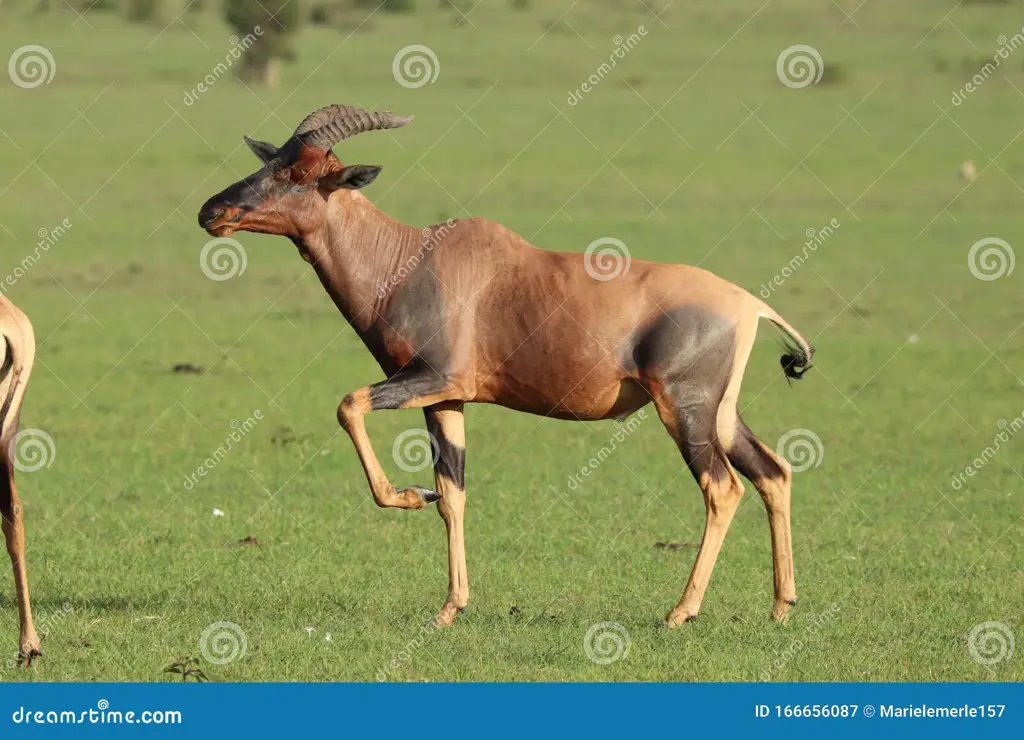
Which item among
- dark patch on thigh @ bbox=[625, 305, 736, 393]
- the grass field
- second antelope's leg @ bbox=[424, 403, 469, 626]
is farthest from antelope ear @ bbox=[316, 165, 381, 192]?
the grass field

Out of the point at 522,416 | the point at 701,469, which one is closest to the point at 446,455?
the point at 701,469

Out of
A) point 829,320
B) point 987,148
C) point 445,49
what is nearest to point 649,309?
point 829,320

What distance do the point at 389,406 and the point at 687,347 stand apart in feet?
5.26

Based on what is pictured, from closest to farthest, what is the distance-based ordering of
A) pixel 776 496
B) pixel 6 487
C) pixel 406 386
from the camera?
1. pixel 6 487
2. pixel 406 386
3. pixel 776 496

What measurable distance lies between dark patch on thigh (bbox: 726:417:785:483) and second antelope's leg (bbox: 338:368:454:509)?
158 centimetres

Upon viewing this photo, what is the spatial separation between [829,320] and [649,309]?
12781mm

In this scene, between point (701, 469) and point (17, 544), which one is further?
point (701, 469)

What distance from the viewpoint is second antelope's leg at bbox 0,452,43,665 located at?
927 centimetres

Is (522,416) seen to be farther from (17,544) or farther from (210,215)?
(17,544)

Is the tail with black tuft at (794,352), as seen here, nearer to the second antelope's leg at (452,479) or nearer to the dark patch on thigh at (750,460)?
the dark patch on thigh at (750,460)

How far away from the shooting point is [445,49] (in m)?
51.7

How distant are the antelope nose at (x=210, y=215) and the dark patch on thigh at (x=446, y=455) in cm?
157

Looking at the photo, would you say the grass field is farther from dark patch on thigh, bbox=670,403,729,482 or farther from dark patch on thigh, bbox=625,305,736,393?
dark patch on thigh, bbox=625,305,736,393

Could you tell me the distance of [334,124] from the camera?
10680mm
